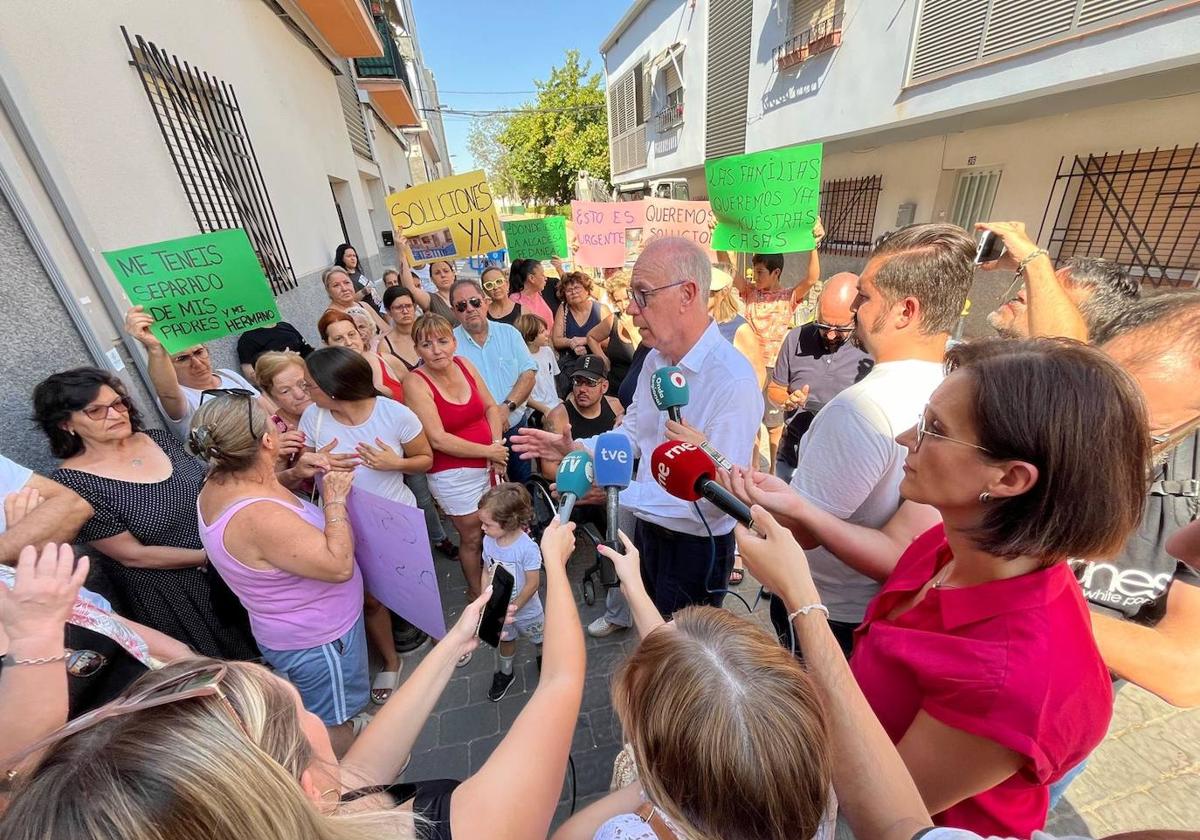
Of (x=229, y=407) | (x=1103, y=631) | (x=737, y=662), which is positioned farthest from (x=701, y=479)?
(x=229, y=407)

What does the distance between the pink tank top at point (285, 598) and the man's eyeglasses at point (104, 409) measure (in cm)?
59

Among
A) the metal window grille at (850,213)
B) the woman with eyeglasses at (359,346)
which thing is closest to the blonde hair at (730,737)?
the woman with eyeglasses at (359,346)

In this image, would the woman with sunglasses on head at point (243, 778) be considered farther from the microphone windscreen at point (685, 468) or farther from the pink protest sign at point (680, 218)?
the pink protest sign at point (680, 218)

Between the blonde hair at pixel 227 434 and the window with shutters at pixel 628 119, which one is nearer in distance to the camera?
the blonde hair at pixel 227 434

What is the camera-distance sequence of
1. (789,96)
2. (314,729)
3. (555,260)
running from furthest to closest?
(789,96) → (555,260) → (314,729)

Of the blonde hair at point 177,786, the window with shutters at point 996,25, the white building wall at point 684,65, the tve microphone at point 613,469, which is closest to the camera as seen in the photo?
the blonde hair at point 177,786

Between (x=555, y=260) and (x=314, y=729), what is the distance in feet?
23.1

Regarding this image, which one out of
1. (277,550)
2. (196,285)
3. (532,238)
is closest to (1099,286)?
(277,550)

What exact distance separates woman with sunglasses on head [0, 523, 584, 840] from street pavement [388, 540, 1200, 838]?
3.81 ft

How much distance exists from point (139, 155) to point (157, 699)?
4.59 meters

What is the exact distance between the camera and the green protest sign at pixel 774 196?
3.95 m

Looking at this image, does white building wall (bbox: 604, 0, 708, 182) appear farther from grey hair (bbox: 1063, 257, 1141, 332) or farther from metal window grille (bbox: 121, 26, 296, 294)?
grey hair (bbox: 1063, 257, 1141, 332)

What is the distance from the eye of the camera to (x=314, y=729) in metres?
1.05

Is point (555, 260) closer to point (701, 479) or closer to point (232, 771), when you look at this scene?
point (701, 479)
